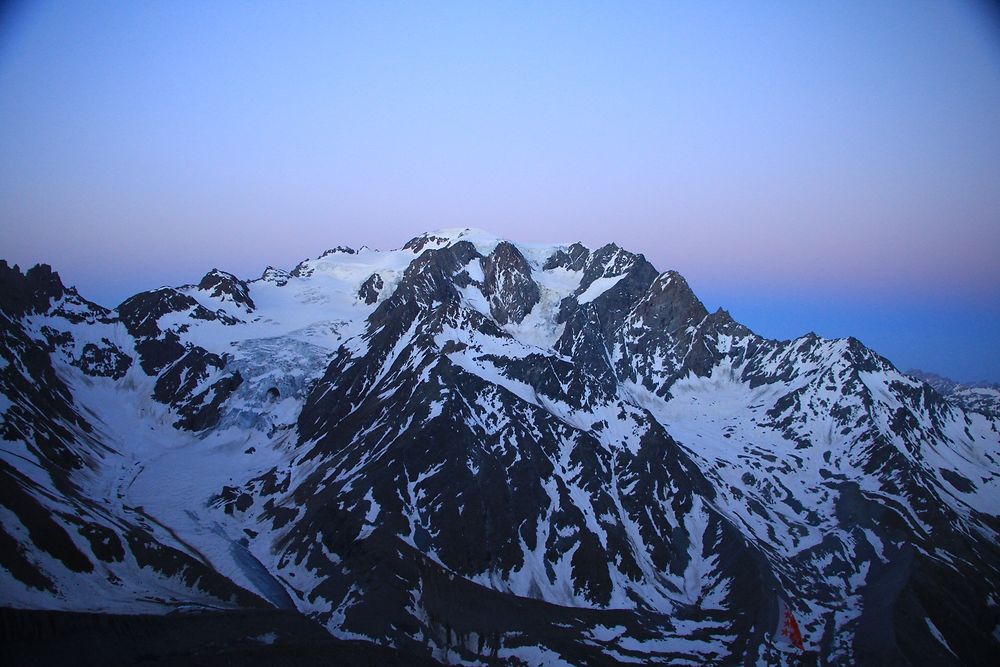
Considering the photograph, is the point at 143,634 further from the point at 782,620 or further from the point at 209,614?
the point at 782,620

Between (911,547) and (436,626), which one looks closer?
(436,626)

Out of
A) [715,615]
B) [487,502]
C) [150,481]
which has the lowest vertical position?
[150,481]

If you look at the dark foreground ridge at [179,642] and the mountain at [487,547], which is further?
the mountain at [487,547]

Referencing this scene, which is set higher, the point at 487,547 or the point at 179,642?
the point at 487,547

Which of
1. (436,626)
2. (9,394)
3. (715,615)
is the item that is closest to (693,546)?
(715,615)

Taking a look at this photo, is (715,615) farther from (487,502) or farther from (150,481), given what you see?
(150,481)

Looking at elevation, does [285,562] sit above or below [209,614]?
below

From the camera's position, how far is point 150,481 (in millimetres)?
191375

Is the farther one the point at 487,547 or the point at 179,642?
the point at 487,547

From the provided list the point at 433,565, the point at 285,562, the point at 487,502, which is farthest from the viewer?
the point at 487,502

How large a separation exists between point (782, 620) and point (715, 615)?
12.7 meters

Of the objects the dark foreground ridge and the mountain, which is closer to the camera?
the dark foreground ridge

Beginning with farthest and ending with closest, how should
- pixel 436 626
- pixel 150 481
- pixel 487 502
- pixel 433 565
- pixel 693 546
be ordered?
pixel 150 481
pixel 693 546
pixel 487 502
pixel 433 565
pixel 436 626

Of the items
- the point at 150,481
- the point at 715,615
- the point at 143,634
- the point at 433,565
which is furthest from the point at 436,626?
the point at 150,481
